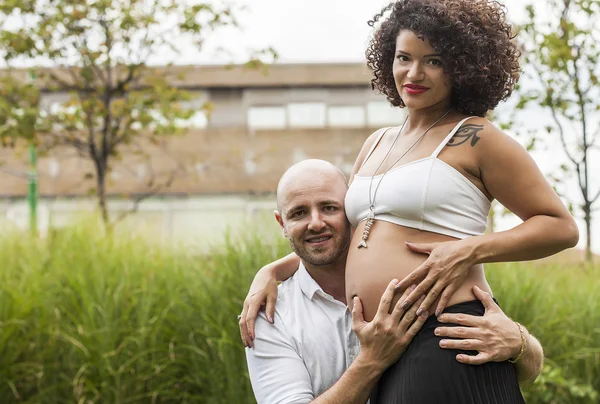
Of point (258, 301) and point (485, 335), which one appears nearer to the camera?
point (485, 335)

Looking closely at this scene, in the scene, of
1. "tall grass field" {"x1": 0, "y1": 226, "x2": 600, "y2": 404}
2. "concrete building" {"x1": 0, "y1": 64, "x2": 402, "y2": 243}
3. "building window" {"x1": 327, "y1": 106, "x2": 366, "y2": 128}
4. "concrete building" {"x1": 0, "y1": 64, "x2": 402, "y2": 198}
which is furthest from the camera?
"building window" {"x1": 327, "y1": 106, "x2": 366, "y2": 128}

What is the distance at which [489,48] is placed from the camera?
2.60m

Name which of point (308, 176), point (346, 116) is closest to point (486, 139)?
point (308, 176)

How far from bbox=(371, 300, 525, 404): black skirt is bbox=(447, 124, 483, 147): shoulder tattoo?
0.50m

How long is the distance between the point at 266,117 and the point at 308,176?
77.9 ft

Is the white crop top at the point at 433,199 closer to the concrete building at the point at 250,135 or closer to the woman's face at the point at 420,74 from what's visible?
the woman's face at the point at 420,74

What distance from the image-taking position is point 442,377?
2.44 metres

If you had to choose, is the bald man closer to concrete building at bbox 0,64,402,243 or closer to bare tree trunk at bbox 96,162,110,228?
bare tree trunk at bbox 96,162,110,228

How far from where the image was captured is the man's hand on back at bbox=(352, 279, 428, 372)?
2.50 meters

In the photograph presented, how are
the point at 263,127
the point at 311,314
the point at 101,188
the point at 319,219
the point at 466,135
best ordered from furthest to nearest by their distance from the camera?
the point at 263,127 → the point at 101,188 → the point at 311,314 → the point at 319,219 → the point at 466,135

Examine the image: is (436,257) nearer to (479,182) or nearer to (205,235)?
(479,182)

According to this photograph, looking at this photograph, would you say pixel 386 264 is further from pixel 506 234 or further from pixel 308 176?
pixel 308 176

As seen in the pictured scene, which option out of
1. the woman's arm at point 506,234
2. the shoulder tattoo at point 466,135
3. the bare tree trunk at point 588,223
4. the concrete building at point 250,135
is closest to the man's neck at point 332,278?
the woman's arm at point 506,234

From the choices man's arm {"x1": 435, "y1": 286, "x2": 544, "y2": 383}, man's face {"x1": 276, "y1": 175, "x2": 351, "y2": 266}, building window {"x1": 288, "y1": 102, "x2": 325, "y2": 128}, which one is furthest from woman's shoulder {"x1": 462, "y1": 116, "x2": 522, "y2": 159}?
building window {"x1": 288, "y1": 102, "x2": 325, "y2": 128}
